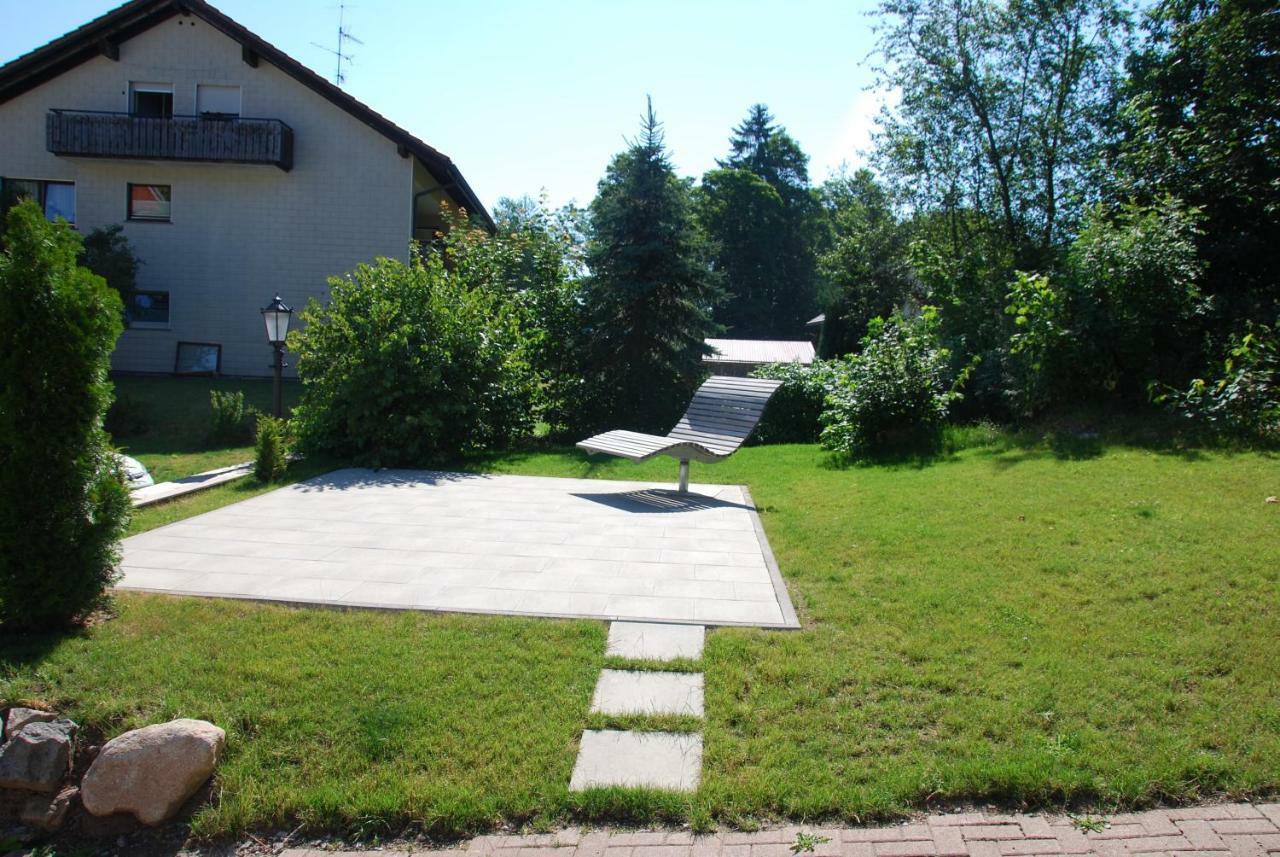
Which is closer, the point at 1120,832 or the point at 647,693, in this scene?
the point at 1120,832

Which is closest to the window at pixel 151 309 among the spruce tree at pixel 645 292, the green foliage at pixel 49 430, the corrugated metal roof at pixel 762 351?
the spruce tree at pixel 645 292

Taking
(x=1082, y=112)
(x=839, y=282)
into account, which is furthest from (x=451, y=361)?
(x=839, y=282)

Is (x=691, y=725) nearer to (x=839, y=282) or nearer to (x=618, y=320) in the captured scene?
(x=618, y=320)

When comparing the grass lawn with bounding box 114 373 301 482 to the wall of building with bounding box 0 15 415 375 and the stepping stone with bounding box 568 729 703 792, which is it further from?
the stepping stone with bounding box 568 729 703 792

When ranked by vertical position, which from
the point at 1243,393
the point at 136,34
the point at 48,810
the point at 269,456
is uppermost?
the point at 136,34

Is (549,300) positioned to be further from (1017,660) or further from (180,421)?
(1017,660)

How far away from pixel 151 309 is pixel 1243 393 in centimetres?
2280

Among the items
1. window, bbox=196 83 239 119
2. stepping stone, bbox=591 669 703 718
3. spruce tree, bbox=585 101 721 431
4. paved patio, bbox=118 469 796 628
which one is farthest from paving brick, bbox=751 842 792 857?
window, bbox=196 83 239 119

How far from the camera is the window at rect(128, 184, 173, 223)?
2072 centimetres

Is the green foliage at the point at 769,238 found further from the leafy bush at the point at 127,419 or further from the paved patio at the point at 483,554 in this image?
the paved patio at the point at 483,554

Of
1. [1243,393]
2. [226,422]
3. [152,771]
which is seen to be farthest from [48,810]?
[226,422]

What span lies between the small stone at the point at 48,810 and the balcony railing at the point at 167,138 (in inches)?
735

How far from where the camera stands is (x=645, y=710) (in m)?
3.69

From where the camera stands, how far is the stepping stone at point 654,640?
4.24m
